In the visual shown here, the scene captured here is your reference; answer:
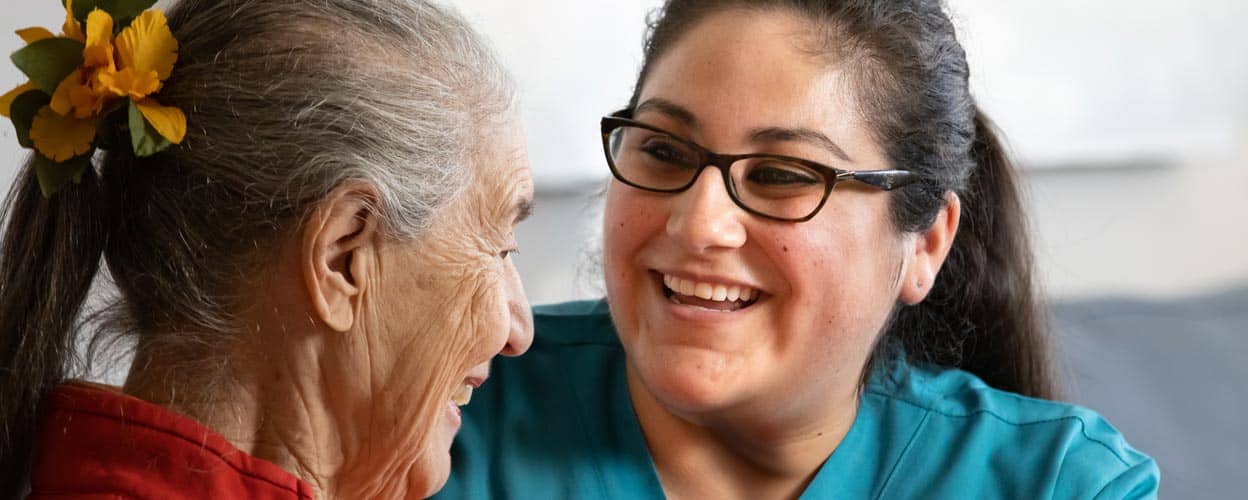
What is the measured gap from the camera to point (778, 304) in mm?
1633

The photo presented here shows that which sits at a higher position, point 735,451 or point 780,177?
point 780,177

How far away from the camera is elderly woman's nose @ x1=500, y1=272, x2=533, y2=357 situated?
1.47 metres

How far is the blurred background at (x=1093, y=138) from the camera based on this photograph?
285 centimetres

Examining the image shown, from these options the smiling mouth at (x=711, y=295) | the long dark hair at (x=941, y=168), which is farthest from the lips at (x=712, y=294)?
the long dark hair at (x=941, y=168)

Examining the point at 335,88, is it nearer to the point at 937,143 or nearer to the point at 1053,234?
the point at 937,143

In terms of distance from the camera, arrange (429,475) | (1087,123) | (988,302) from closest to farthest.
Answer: (429,475) < (988,302) < (1087,123)

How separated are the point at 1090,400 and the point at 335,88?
5.82 ft

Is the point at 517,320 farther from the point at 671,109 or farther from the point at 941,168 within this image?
the point at 941,168

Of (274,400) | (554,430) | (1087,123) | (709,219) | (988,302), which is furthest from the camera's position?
(1087,123)

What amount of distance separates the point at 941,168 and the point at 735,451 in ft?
1.54

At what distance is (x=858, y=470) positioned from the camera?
1.81 m

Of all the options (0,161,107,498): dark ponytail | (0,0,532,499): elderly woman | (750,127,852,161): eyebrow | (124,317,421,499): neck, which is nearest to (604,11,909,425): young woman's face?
(750,127,852,161): eyebrow


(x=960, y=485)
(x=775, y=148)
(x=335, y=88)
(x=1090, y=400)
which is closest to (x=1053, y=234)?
(x=1090, y=400)

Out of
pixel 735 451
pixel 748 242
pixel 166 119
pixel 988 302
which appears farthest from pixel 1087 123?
pixel 166 119
